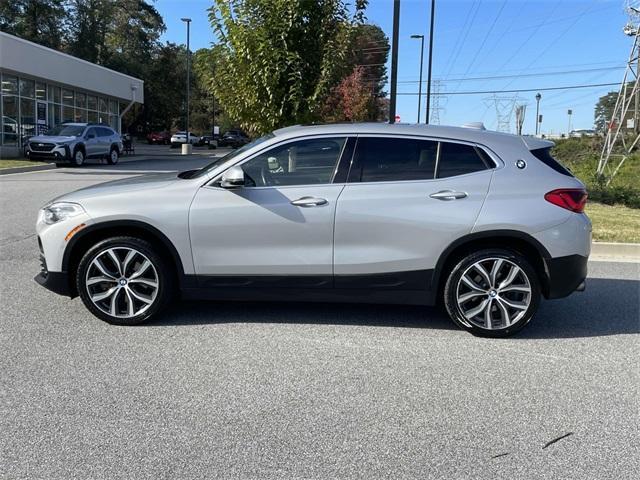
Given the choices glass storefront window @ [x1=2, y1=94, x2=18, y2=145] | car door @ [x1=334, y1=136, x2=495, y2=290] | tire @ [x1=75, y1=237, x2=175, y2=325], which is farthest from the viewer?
glass storefront window @ [x1=2, y1=94, x2=18, y2=145]

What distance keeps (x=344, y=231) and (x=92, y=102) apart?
1388 inches

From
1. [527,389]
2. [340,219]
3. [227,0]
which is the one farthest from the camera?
[227,0]

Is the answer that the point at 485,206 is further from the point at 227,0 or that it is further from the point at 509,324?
the point at 227,0

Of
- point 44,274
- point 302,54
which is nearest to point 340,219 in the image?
point 44,274

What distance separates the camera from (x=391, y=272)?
502 centimetres

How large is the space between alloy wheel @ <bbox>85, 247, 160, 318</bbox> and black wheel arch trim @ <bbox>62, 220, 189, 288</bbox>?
0.62ft

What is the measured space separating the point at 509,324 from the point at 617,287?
2.58 meters

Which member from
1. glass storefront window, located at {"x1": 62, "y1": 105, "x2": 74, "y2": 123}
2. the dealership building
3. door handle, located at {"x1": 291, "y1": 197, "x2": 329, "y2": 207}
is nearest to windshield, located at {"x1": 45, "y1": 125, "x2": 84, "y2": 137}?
the dealership building

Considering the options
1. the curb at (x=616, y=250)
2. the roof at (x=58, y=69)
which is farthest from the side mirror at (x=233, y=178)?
the roof at (x=58, y=69)

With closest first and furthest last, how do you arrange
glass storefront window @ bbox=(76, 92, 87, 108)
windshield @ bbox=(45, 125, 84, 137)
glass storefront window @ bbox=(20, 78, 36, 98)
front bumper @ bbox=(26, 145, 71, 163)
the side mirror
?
1. the side mirror
2. front bumper @ bbox=(26, 145, 71, 163)
3. windshield @ bbox=(45, 125, 84, 137)
4. glass storefront window @ bbox=(20, 78, 36, 98)
5. glass storefront window @ bbox=(76, 92, 87, 108)

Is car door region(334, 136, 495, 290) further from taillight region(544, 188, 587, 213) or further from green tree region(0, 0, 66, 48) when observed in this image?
green tree region(0, 0, 66, 48)

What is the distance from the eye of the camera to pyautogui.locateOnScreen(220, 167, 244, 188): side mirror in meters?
4.85

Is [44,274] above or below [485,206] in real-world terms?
below

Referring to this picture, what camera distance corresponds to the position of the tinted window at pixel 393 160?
5.08 meters
